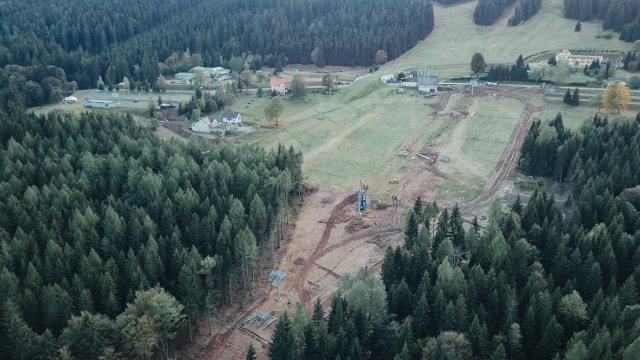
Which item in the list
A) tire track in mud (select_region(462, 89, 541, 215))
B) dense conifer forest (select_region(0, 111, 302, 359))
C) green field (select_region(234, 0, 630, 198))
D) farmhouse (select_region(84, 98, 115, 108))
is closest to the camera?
dense conifer forest (select_region(0, 111, 302, 359))

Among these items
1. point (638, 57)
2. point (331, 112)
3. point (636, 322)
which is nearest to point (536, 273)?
point (636, 322)

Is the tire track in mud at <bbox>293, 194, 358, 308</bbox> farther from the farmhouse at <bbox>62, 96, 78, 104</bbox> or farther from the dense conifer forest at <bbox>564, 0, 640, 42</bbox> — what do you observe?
the dense conifer forest at <bbox>564, 0, 640, 42</bbox>

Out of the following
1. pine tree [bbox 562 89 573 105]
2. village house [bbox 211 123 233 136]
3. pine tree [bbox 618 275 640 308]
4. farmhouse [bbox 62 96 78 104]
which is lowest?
pine tree [bbox 618 275 640 308]

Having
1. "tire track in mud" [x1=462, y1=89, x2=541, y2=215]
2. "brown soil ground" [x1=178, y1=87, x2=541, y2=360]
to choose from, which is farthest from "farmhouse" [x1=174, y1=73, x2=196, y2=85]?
"tire track in mud" [x1=462, y1=89, x2=541, y2=215]

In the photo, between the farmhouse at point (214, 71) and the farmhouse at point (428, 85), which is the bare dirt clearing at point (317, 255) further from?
the farmhouse at point (214, 71)

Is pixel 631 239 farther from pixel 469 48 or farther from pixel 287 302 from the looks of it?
pixel 469 48

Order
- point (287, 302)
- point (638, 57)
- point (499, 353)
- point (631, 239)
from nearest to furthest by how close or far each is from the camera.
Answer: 1. point (499, 353)
2. point (631, 239)
3. point (287, 302)
4. point (638, 57)
